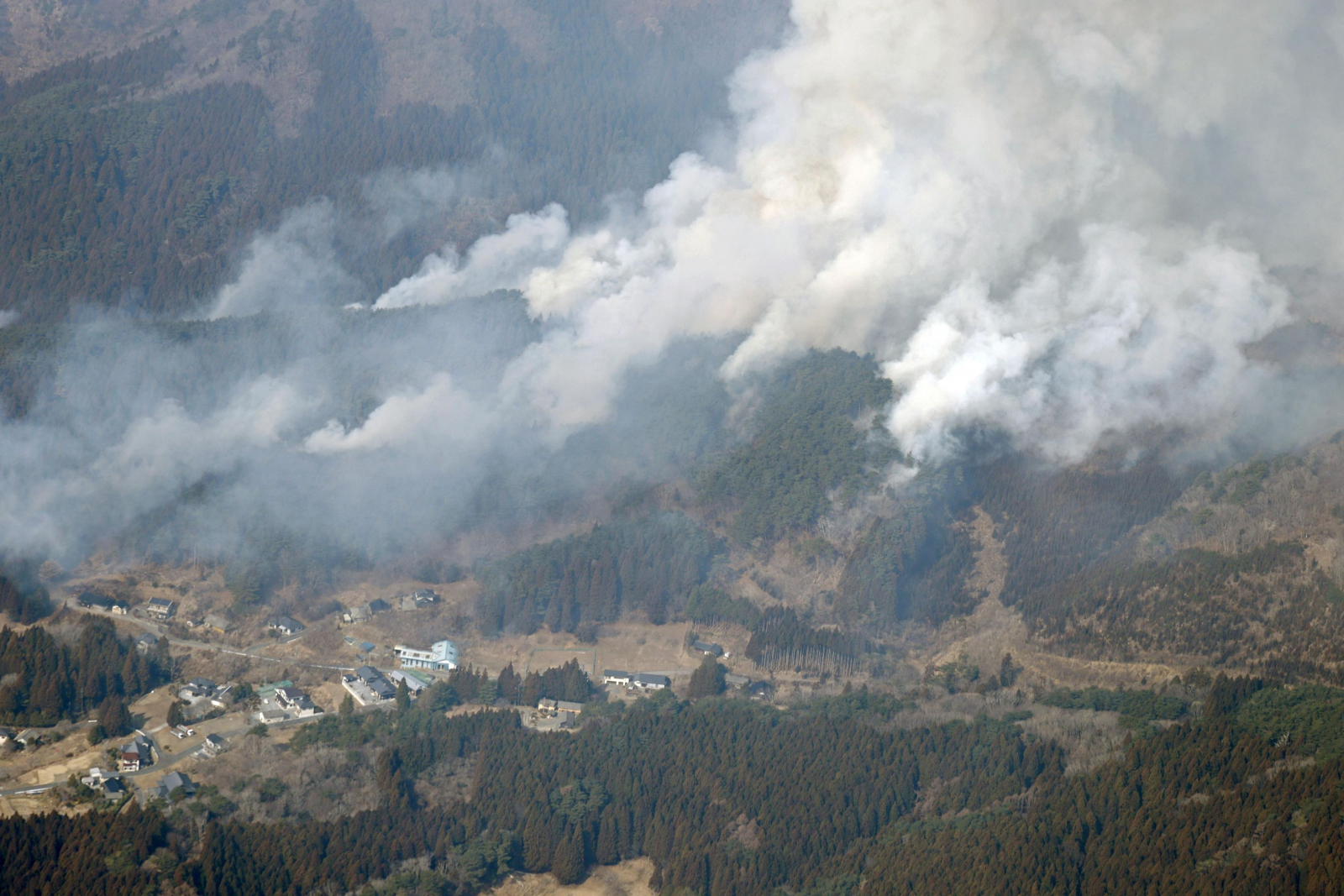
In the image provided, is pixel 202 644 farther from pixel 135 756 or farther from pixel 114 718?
pixel 135 756

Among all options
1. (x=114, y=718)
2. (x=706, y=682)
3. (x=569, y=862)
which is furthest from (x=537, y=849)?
(x=114, y=718)

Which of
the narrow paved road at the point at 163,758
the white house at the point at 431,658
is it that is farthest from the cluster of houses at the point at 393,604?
the narrow paved road at the point at 163,758

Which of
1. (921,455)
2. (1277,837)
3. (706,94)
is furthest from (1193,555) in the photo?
(706,94)

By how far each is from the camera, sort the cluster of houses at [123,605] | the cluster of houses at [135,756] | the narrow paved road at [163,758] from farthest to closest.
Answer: the cluster of houses at [123,605] → the cluster of houses at [135,756] → the narrow paved road at [163,758]

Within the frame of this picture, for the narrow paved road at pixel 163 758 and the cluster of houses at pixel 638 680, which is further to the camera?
the cluster of houses at pixel 638 680

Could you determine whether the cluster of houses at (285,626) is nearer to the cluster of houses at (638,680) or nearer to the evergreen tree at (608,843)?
the cluster of houses at (638,680)

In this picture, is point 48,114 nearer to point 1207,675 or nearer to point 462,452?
point 462,452
